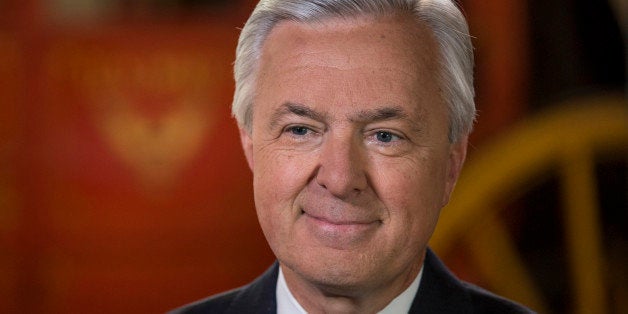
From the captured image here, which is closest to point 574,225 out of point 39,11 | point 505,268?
point 505,268

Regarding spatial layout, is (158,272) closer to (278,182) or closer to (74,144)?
(74,144)

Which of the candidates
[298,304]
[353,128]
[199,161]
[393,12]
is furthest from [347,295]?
[199,161]

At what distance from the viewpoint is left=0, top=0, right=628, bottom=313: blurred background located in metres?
2.26

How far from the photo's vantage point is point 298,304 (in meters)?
1.24

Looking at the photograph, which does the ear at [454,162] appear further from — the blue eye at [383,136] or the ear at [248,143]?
the ear at [248,143]

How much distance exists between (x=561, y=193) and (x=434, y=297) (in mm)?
1104

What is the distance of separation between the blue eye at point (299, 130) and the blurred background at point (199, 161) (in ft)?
3.75

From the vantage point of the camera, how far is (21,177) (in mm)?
2334

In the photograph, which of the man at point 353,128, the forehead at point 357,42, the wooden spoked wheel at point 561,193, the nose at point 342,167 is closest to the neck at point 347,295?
the man at point 353,128

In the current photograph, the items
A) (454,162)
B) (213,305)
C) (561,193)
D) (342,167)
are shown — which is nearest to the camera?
(342,167)

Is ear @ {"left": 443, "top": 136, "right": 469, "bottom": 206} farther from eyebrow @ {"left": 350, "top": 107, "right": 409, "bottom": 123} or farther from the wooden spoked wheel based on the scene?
the wooden spoked wheel

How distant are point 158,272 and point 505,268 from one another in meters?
0.73

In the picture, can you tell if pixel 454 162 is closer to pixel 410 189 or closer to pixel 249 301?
pixel 410 189

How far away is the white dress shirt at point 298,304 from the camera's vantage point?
1221 millimetres
